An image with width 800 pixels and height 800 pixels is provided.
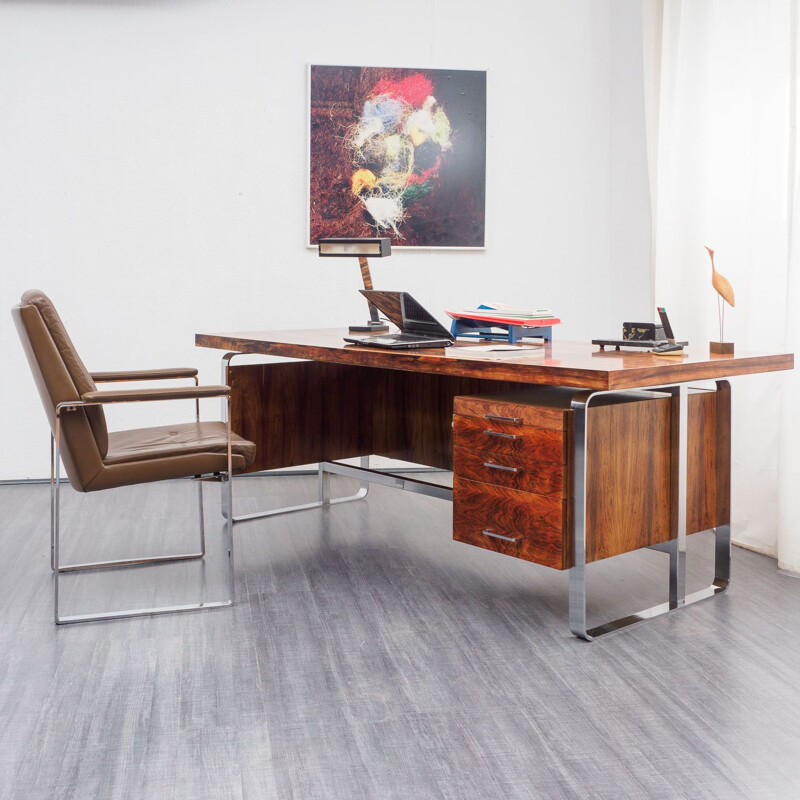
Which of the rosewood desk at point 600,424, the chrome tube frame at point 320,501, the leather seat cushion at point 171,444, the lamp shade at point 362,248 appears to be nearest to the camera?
the rosewood desk at point 600,424

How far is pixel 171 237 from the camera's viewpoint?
474 cm

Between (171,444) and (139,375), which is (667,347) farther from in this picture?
(139,375)

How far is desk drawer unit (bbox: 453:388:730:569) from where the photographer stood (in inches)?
99.2

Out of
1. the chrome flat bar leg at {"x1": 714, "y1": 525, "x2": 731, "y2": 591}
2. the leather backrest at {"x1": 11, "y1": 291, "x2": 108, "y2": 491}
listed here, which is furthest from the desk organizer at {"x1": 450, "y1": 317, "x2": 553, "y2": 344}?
the leather backrest at {"x1": 11, "y1": 291, "x2": 108, "y2": 491}

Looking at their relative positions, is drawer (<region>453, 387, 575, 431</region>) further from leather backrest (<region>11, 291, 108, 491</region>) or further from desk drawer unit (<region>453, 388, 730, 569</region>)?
leather backrest (<region>11, 291, 108, 491</region>)

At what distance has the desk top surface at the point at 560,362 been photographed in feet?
7.75

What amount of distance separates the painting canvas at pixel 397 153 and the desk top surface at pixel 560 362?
1676 mm

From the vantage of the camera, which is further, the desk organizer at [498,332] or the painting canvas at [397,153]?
the painting canvas at [397,153]

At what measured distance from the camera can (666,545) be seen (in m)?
2.83

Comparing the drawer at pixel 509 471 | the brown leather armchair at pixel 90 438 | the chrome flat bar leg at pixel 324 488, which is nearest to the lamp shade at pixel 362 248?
the brown leather armchair at pixel 90 438

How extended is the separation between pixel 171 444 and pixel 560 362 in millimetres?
1258

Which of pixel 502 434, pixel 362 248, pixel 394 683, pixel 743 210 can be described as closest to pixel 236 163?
pixel 362 248

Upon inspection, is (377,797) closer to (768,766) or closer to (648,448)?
(768,766)

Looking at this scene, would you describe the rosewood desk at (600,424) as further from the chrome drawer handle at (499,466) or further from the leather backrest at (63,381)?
the leather backrest at (63,381)
